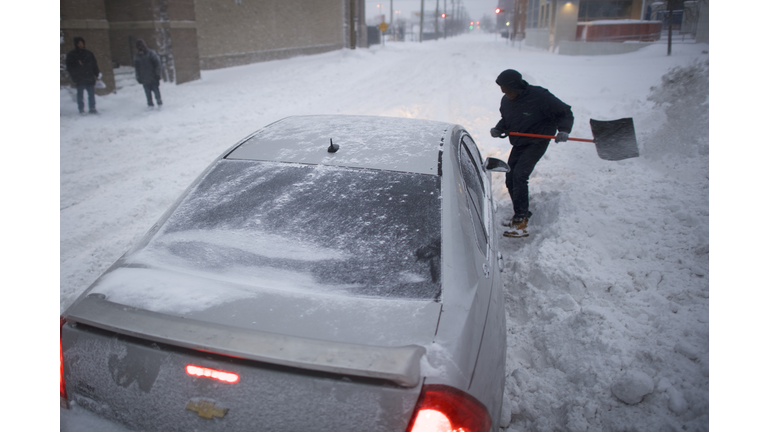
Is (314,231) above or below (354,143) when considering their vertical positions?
below

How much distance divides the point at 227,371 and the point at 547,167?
5575 mm

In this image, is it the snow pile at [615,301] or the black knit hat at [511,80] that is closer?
the snow pile at [615,301]

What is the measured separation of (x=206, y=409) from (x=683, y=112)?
297 inches

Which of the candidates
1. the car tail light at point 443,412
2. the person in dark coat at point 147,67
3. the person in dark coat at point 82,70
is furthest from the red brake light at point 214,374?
the person in dark coat at point 147,67

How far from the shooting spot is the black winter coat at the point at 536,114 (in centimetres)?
443

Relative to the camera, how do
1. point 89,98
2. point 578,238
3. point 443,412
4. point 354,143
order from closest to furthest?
point 443,412
point 354,143
point 578,238
point 89,98

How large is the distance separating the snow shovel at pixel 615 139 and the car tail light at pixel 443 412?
170 inches

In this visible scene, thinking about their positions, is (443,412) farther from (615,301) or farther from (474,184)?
(615,301)

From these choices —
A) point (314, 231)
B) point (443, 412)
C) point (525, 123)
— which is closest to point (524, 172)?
point (525, 123)

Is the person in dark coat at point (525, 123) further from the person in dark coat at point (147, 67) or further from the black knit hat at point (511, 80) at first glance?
the person in dark coat at point (147, 67)

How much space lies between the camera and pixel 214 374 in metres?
1.37

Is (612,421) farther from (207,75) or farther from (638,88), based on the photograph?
(207,75)

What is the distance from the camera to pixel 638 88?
855cm

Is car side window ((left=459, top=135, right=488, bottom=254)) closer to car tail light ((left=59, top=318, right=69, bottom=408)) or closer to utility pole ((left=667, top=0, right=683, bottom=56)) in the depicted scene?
car tail light ((left=59, top=318, right=69, bottom=408))
